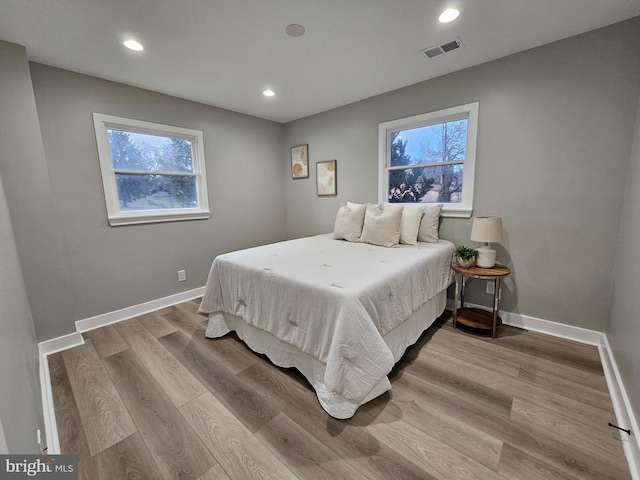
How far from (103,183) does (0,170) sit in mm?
733

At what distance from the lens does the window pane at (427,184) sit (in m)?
2.88

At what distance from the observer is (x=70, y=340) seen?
2.37 meters

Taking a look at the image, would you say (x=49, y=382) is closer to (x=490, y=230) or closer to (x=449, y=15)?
(x=490, y=230)

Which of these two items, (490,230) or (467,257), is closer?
(490,230)

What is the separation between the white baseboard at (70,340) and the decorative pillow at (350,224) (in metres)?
2.04

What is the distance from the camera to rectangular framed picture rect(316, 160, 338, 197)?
3773 millimetres

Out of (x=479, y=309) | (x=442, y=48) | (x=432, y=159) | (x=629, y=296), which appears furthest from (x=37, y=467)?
(x=432, y=159)

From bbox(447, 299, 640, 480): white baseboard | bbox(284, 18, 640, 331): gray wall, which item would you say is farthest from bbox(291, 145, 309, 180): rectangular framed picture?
bbox(447, 299, 640, 480): white baseboard

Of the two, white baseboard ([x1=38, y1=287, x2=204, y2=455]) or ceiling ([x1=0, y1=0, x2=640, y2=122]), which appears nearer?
white baseboard ([x1=38, y1=287, x2=204, y2=455])

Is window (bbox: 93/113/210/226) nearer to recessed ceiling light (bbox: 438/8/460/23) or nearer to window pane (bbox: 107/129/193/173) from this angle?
window pane (bbox: 107/129/193/173)

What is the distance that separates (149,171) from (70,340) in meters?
1.83

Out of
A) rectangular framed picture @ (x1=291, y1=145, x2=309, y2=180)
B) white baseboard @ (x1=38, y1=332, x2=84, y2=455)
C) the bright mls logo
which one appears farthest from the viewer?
rectangular framed picture @ (x1=291, y1=145, x2=309, y2=180)

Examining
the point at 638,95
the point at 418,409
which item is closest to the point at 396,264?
the point at 418,409

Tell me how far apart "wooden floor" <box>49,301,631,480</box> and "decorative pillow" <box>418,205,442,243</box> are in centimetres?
109
